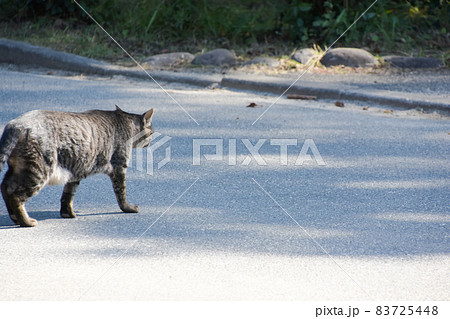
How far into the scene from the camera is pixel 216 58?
9.62 meters

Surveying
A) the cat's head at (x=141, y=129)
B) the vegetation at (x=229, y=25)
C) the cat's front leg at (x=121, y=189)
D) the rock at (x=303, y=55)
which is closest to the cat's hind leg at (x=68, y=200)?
the cat's front leg at (x=121, y=189)

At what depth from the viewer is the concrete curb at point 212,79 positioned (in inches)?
296

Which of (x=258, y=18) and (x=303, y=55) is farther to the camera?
(x=258, y=18)

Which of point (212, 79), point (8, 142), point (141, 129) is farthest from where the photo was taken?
point (212, 79)

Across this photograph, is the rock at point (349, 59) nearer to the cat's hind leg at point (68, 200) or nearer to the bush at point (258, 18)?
the bush at point (258, 18)

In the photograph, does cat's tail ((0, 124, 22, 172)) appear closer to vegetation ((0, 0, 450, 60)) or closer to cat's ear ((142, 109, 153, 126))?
cat's ear ((142, 109, 153, 126))

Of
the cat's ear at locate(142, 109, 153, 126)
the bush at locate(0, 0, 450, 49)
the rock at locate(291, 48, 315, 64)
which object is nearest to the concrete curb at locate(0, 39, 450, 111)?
the rock at locate(291, 48, 315, 64)

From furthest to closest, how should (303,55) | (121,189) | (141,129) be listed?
(303,55)
(141,129)
(121,189)

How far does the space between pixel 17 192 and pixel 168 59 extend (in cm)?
634

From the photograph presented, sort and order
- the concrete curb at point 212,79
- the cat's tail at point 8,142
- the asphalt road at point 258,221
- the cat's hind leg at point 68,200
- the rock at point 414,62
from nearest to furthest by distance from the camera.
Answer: the asphalt road at point 258,221
the cat's tail at point 8,142
the cat's hind leg at point 68,200
the concrete curb at point 212,79
the rock at point 414,62

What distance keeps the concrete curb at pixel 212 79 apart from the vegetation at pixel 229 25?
0.55m

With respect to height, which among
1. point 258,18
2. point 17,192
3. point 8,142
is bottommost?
point 17,192

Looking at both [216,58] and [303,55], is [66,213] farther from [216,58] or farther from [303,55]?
[303,55]

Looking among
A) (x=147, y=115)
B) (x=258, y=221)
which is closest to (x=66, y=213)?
(x=147, y=115)
